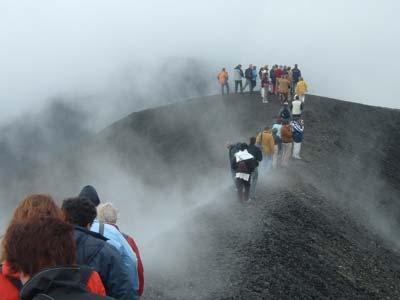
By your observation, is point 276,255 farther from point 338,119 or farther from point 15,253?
point 338,119

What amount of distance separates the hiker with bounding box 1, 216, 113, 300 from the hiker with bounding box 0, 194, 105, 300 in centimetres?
7

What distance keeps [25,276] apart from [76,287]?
44 centimetres

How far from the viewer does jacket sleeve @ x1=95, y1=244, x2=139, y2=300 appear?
15.8ft

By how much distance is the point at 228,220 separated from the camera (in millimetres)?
14648

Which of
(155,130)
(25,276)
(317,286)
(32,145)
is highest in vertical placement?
(25,276)

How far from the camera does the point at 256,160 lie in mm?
15117

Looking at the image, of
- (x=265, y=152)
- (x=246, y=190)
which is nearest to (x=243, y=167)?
(x=246, y=190)

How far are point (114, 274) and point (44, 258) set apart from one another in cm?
133

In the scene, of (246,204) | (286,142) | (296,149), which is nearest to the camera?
(246,204)

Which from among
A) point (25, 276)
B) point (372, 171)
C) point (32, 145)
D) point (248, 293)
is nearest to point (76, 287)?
point (25, 276)

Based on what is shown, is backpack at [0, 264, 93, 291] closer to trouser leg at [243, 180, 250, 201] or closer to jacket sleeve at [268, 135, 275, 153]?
trouser leg at [243, 180, 250, 201]

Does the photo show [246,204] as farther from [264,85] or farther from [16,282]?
[264,85]

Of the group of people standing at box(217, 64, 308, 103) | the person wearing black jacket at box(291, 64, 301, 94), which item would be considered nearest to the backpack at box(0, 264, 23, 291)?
the group of people standing at box(217, 64, 308, 103)

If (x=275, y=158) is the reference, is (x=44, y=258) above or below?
above
